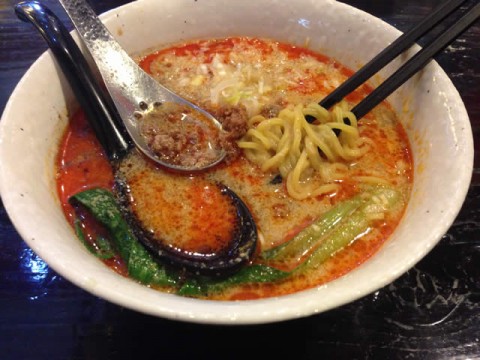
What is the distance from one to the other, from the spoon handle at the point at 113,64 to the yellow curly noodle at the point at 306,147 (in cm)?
53

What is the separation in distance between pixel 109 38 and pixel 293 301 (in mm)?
1565

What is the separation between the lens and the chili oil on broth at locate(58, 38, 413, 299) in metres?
1.69

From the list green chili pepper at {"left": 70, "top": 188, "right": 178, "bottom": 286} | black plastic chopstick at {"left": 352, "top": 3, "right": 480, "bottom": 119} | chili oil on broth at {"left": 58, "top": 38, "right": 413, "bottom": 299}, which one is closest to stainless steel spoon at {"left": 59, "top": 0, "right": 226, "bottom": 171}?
chili oil on broth at {"left": 58, "top": 38, "right": 413, "bottom": 299}

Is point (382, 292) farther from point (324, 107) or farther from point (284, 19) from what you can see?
point (284, 19)

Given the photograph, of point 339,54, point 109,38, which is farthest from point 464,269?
point 109,38

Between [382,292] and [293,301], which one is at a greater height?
[293,301]

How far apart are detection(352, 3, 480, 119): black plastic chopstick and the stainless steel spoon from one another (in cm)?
71

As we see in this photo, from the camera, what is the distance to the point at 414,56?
1860 millimetres

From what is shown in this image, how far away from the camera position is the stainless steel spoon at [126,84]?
2.06m

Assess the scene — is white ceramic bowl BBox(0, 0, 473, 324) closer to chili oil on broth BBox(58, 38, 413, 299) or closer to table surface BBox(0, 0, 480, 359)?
chili oil on broth BBox(58, 38, 413, 299)

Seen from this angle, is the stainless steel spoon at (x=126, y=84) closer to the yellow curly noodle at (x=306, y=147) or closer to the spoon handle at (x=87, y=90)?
the spoon handle at (x=87, y=90)

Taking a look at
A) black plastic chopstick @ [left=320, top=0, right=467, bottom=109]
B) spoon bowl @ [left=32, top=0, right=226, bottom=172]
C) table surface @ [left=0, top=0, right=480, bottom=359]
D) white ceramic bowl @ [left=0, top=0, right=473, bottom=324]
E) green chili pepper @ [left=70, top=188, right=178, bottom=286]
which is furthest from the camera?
spoon bowl @ [left=32, top=0, right=226, bottom=172]

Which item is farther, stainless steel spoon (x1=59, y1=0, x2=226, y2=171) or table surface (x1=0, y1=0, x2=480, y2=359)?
stainless steel spoon (x1=59, y1=0, x2=226, y2=171)

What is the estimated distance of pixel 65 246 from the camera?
56.7 inches
